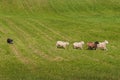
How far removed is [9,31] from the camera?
41.3 metres

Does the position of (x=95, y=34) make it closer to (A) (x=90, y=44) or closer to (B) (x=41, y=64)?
(A) (x=90, y=44)

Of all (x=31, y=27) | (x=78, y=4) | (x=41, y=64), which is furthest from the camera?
(x=78, y=4)

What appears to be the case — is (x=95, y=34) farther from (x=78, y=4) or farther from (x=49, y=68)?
(x=78, y=4)

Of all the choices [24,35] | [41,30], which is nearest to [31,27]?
[41,30]

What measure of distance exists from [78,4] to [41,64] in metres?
49.9

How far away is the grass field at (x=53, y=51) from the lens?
20.5 m

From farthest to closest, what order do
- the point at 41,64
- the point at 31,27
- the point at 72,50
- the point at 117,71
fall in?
the point at 31,27 < the point at 72,50 < the point at 41,64 < the point at 117,71

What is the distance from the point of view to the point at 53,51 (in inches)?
1126

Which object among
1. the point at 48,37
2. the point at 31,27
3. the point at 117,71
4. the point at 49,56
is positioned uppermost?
the point at 31,27

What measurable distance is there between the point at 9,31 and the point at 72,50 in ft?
45.7

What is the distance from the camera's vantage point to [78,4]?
72.4m

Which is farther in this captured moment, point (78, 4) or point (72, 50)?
point (78, 4)

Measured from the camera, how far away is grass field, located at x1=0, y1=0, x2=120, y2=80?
20.5m

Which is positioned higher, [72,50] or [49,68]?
[72,50]
